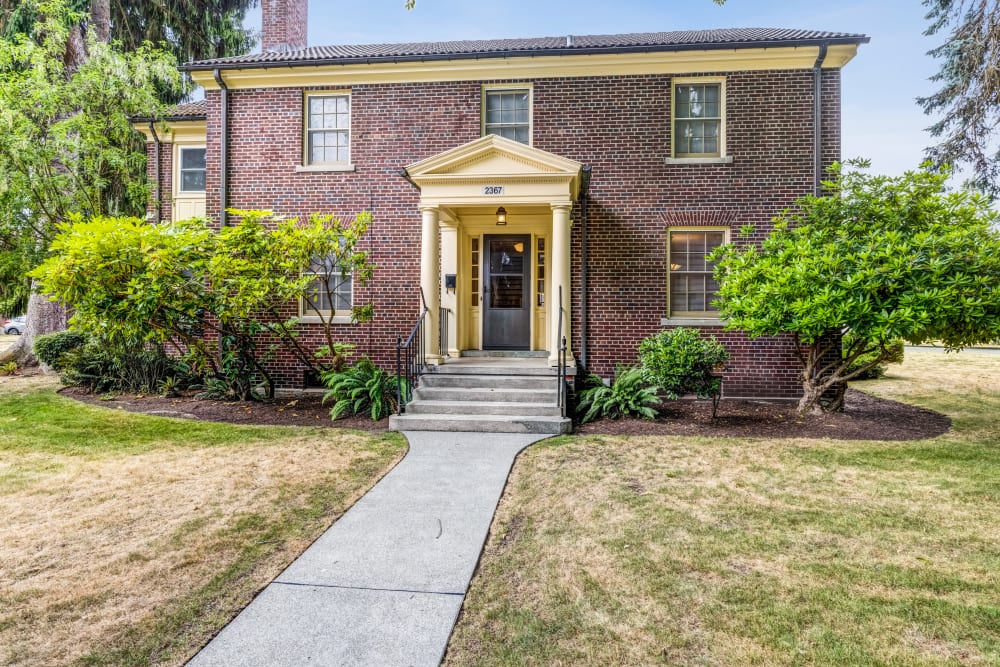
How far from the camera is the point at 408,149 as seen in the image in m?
10.1

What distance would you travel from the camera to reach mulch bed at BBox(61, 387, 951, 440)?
23.7 feet

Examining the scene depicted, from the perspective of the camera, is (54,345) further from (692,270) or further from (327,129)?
(692,270)

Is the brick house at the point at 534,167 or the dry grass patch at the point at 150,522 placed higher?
the brick house at the point at 534,167

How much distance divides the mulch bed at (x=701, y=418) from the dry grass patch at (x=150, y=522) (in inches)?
29.6

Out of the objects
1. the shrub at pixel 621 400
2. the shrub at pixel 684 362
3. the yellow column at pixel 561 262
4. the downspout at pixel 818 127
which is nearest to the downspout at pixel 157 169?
the yellow column at pixel 561 262

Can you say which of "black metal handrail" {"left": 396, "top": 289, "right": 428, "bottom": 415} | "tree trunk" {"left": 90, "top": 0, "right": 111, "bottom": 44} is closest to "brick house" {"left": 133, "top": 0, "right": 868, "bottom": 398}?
"black metal handrail" {"left": 396, "top": 289, "right": 428, "bottom": 415}

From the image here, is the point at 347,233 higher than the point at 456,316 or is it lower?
higher

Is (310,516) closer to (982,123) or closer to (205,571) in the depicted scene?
(205,571)

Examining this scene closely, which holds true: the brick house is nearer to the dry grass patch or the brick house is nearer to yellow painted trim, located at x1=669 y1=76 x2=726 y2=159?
yellow painted trim, located at x1=669 y1=76 x2=726 y2=159

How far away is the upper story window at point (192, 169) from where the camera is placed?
12352mm

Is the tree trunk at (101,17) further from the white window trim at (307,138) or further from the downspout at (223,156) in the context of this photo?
the white window trim at (307,138)

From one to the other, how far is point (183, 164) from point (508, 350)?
8509mm

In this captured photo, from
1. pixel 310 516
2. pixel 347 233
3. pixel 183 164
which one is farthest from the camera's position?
pixel 183 164

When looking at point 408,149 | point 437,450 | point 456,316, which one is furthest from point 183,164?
point 437,450
